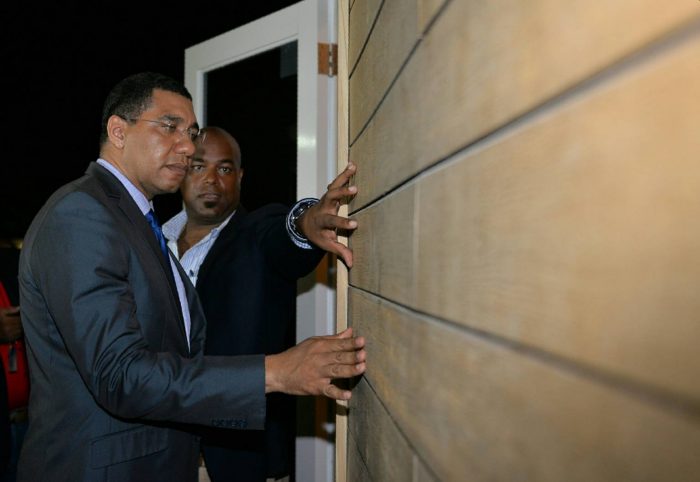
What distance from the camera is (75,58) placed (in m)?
6.74

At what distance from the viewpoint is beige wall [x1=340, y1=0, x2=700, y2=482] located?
0.29 meters

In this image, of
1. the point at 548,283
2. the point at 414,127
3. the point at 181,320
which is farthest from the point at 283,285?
the point at 548,283

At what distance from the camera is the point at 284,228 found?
2.20 meters

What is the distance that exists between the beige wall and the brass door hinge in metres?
1.54

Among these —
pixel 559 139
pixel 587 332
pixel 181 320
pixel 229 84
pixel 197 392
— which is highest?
pixel 229 84

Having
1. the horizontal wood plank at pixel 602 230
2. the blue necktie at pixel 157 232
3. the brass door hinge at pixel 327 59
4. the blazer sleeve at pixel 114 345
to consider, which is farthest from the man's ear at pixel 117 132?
the horizontal wood plank at pixel 602 230

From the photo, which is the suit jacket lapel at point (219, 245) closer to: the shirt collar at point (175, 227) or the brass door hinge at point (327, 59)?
the shirt collar at point (175, 227)

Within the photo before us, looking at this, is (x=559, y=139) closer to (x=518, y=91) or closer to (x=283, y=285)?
(x=518, y=91)

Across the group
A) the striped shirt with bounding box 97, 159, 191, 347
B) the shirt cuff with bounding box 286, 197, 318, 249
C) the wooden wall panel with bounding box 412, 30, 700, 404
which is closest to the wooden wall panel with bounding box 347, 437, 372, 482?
the striped shirt with bounding box 97, 159, 191, 347

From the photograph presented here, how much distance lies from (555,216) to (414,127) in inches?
17.9

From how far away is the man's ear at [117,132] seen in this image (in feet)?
6.05

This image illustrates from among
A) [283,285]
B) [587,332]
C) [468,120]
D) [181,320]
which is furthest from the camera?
[283,285]

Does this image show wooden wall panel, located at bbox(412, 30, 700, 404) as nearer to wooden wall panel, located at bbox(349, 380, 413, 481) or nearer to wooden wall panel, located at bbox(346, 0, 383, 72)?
wooden wall panel, located at bbox(349, 380, 413, 481)

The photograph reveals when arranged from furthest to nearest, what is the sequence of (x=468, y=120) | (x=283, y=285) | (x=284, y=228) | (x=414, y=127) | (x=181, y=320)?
(x=283, y=285), (x=284, y=228), (x=181, y=320), (x=414, y=127), (x=468, y=120)
